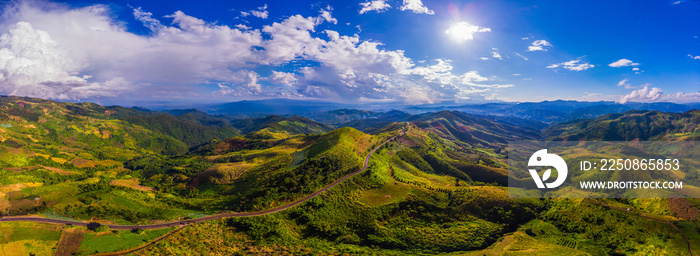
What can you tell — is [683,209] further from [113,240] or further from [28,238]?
[28,238]

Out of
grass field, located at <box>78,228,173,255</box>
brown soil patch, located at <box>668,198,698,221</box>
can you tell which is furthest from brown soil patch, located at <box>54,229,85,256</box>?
brown soil patch, located at <box>668,198,698,221</box>

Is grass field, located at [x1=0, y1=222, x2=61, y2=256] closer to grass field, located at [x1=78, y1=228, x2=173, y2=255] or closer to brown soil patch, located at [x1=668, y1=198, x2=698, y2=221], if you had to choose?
grass field, located at [x1=78, y1=228, x2=173, y2=255]

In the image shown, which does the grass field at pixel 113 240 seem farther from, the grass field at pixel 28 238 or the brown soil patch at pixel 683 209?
the brown soil patch at pixel 683 209

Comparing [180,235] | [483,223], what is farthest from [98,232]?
[483,223]

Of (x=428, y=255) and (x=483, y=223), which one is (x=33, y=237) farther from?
(x=483, y=223)

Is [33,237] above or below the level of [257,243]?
above

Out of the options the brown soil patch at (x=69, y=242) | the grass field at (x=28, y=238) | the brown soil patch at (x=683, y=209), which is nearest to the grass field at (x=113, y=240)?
the brown soil patch at (x=69, y=242)

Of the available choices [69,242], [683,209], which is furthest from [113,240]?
[683,209]
